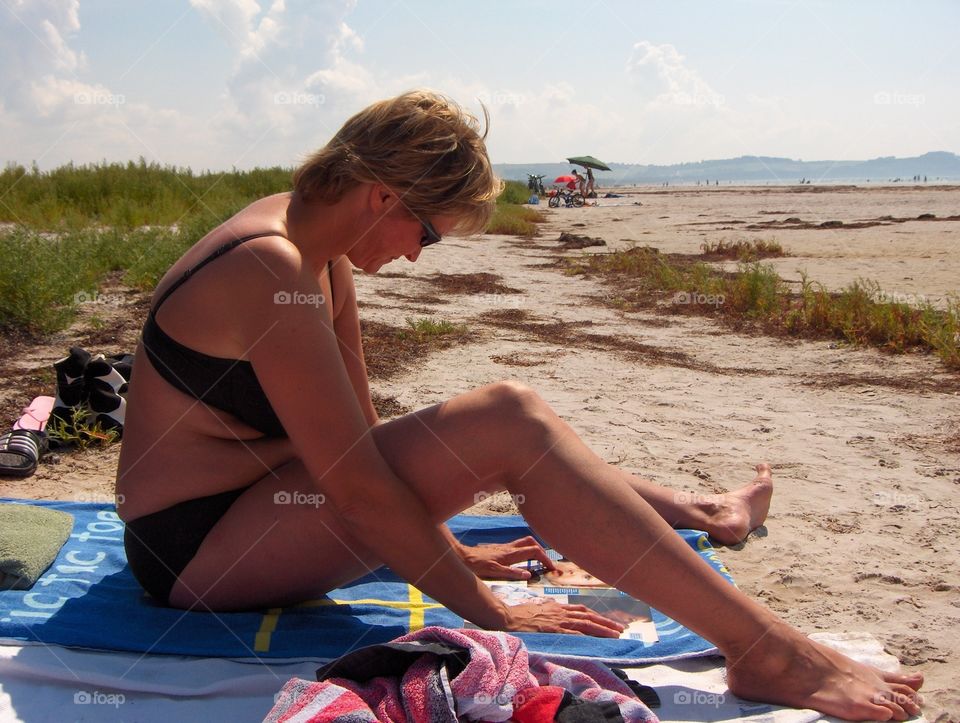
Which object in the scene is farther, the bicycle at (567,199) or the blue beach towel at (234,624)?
the bicycle at (567,199)

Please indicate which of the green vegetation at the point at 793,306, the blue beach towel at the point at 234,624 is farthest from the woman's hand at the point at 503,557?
the green vegetation at the point at 793,306

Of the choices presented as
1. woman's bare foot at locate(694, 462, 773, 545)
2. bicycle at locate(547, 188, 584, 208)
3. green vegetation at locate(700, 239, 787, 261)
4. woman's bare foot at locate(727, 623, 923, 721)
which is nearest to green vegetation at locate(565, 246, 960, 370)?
green vegetation at locate(700, 239, 787, 261)

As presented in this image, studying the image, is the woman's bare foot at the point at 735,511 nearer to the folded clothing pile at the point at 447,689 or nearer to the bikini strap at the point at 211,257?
the folded clothing pile at the point at 447,689

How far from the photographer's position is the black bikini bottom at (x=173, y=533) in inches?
75.4

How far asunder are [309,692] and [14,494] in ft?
7.10

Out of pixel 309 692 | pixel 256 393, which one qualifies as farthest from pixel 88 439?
pixel 309 692

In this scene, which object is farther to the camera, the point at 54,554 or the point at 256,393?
the point at 54,554

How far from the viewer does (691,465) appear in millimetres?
3543

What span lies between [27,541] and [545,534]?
1.41 meters

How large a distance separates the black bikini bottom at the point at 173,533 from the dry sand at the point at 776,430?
140 cm

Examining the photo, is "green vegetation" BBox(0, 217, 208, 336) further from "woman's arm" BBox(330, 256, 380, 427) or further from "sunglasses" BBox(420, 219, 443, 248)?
"sunglasses" BBox(420, 219, 443, 248)

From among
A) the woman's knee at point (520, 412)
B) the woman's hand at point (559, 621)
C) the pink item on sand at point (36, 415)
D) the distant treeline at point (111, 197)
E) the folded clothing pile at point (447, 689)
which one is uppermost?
the distant treeline at point (111, 197)

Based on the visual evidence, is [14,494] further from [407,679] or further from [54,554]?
[407,679]

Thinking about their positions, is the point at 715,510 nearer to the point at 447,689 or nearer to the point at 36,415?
the point at 447,689
